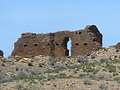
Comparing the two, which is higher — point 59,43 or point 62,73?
point 59,43

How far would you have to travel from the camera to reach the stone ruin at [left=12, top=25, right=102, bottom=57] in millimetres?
44875

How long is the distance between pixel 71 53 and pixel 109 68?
11557 mm

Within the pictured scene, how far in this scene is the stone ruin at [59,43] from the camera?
147 feet

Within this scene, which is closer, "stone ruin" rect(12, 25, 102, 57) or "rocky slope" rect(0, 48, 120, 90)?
"rocky slope" rect(0, 48, 120, 90)

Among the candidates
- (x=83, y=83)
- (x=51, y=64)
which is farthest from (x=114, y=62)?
(x=83, y=83)

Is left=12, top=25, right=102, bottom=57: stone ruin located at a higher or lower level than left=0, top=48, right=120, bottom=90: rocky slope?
higher

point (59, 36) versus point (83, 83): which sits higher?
point (59, 36)

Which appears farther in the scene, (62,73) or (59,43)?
(59,43)

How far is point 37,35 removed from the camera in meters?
46.8

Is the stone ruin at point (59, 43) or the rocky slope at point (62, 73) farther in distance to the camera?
the stone ruin at point (59, 43)

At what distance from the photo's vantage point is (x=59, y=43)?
46406 mm

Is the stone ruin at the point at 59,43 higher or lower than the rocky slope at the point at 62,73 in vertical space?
higher

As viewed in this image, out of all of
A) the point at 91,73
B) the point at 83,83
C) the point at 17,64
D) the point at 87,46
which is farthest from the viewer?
the point at 87,46

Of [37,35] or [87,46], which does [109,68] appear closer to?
[87,46]
